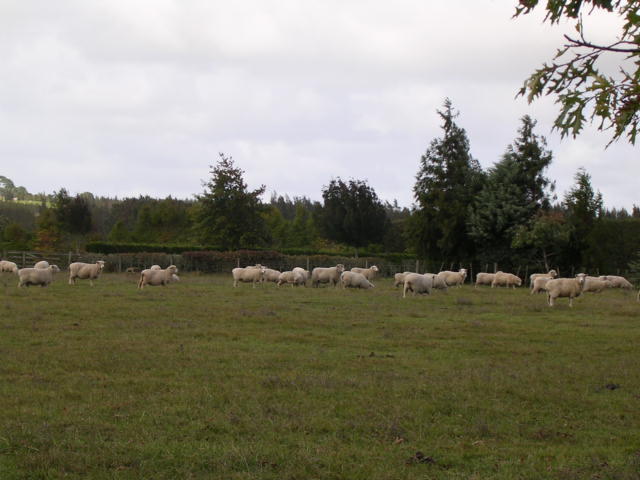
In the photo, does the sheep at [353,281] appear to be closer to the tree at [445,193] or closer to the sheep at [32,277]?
the sheep at [32,277]

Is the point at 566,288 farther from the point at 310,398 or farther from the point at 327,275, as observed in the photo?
the point at 310,398

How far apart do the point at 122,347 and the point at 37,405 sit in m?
4.44

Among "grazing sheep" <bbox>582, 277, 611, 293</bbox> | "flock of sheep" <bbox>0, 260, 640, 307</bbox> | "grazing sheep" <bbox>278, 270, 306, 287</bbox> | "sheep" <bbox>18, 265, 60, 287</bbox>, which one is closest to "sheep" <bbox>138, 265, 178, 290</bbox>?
"flock of sheep" <bbox>0, 260, 640, 307</bbox>

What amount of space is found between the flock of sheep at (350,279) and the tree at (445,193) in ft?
34.2

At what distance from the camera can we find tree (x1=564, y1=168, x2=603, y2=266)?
160 feet

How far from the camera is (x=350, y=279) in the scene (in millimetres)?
32500

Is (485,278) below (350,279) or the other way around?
the other way around

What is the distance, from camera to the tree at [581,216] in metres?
48.6

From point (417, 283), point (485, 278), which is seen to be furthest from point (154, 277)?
point (485, 278)

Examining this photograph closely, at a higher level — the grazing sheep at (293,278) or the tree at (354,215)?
the tree at (354,215)

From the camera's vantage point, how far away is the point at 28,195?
177 meters

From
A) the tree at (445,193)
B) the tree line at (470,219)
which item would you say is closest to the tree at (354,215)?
the tree line at (470,219)

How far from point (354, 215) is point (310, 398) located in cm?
7873

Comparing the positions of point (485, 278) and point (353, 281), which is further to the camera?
point (485, 278)
